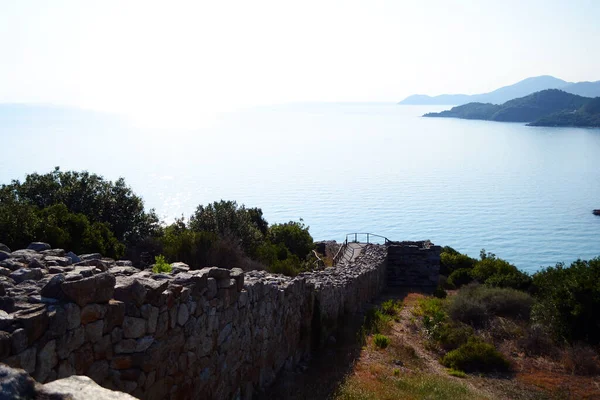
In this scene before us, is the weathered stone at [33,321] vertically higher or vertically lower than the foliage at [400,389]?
higher

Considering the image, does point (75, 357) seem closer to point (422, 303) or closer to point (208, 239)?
A: point (208, 239)

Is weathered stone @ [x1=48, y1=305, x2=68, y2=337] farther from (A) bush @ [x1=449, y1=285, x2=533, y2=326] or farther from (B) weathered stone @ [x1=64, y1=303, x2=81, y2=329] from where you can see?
(A) bush @ [x1=449, y1=285, x2=533, y2=326]

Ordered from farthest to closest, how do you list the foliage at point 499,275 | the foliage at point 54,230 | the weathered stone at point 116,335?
the foliage at point 499,275 → the foliage at point 54,230 → the weathered stone at point 116,335

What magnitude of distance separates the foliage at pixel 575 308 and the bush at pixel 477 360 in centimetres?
304

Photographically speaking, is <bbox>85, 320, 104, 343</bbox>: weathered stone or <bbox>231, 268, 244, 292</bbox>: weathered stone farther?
<bbox>231, 268, 244, 292</bbox>: weathered stone

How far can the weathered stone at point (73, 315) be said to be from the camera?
486cm

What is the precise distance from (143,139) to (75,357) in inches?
7442

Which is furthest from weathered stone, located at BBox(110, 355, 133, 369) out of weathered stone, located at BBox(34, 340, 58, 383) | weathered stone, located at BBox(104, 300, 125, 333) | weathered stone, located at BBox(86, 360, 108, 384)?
weathered stone, located at BBox(34, 340, 58, 383)

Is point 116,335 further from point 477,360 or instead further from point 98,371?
point 477,360

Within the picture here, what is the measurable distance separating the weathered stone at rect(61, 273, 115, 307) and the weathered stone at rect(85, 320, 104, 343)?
0.69ft

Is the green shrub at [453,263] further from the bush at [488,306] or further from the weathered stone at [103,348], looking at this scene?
the weathered stone at [103,348]

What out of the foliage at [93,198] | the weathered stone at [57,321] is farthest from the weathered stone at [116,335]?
the foliage at [93,198]

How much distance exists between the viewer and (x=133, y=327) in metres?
5.84

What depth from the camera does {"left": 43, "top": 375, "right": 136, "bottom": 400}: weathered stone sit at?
279cm
